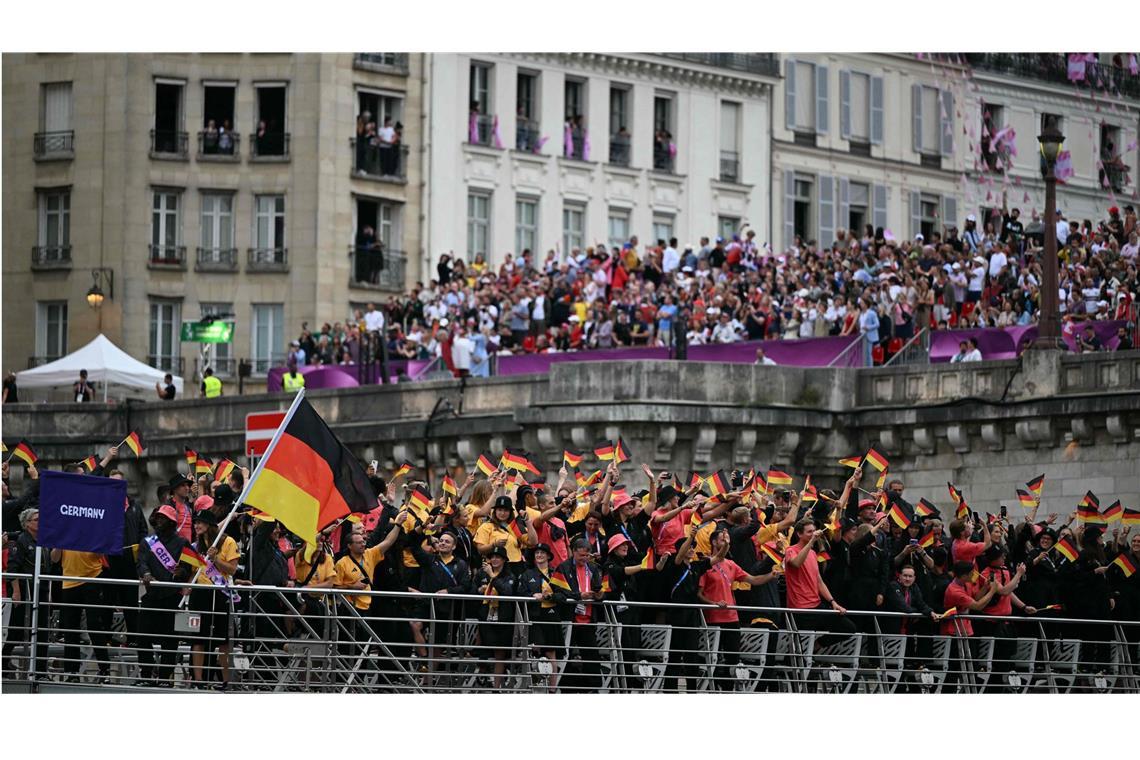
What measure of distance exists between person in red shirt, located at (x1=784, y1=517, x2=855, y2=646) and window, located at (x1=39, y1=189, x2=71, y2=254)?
3663 cm

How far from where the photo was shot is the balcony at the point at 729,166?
71.1 metres

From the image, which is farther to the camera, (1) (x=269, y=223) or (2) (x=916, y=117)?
(2) (x=916, y=117)

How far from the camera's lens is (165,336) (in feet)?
215

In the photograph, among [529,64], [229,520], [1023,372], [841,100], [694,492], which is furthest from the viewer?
[841,100]

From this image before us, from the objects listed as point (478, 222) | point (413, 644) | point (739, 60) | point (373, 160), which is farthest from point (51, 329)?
point (413, 644)

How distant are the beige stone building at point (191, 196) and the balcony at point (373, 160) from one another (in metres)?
0.05

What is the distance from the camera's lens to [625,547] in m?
29.8

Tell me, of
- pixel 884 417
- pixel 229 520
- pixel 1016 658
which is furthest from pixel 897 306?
pixel 229 520

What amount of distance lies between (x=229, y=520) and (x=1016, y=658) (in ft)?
31.3

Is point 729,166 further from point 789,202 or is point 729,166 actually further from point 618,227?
point 618,227

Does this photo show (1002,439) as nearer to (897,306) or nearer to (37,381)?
(897,306)

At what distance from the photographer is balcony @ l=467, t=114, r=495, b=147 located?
6725 cm

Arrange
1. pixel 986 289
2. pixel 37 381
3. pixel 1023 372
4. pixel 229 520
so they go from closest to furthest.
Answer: pixel 229 520, pixel 1023 372, pixel 986 289, pixel 37 381

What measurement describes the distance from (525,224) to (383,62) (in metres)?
5.06
